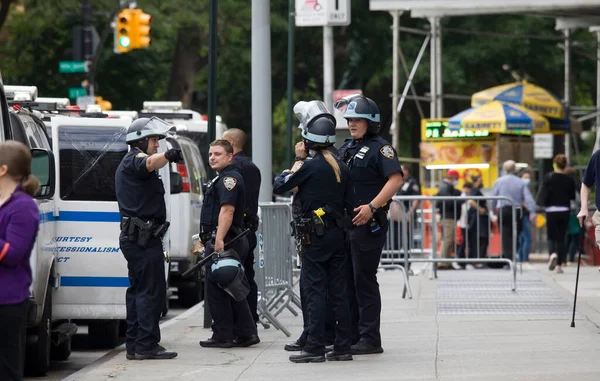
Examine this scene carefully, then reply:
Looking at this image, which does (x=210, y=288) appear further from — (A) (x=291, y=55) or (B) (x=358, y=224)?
(A) (x=291, y=55)

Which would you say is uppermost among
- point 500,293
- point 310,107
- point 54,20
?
point 54,20

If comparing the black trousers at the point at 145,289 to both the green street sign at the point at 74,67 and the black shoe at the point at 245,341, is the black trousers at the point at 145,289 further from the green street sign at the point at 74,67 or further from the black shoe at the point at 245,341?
the green street sign at the point at 74,67

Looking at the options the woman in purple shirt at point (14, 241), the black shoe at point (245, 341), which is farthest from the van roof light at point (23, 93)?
the woman in purple shirt at point (14, 241)

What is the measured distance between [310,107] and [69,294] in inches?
101

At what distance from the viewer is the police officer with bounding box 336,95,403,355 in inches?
441

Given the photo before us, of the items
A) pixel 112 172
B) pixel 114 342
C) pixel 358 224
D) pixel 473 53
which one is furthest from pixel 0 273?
pixel 473 53

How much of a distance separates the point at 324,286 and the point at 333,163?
3.01ft

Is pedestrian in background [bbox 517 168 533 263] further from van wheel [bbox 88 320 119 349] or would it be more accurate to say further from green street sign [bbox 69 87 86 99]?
van wheel [bbox 88 320 119 349]

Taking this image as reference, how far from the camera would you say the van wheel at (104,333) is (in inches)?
515

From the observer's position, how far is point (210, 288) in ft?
40.4

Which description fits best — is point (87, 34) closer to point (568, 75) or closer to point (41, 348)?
point (568, 75)

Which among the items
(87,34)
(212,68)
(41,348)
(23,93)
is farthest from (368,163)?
(87,34)

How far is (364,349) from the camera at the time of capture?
37.3 ft

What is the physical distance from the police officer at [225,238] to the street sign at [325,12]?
32.0 feet
